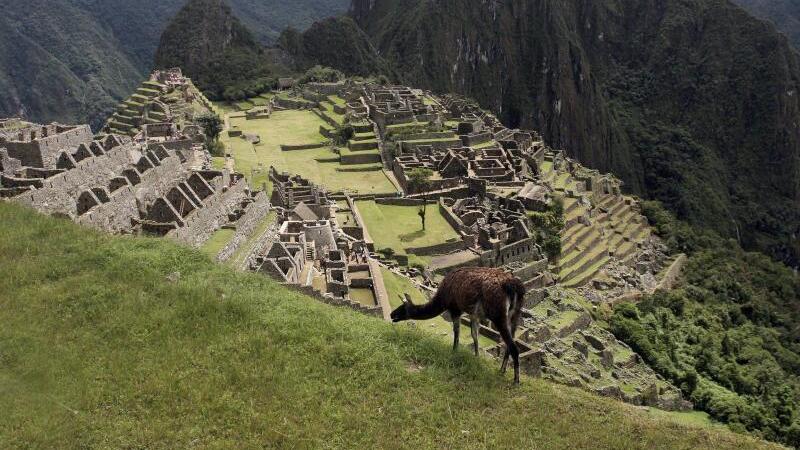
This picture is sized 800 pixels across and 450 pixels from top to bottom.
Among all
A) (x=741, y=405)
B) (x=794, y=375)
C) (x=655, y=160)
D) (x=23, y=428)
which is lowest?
(x=655, y=160)

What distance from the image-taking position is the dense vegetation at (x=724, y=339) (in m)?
29.5

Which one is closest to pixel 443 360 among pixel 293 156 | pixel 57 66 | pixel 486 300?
pixel 486 300

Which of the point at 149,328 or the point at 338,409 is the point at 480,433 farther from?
the point at 149,328

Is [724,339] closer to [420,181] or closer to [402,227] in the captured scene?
[402,227]

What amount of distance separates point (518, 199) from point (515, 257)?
758 cm

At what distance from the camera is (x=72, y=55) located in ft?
302

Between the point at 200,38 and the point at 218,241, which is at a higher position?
the point at 200,38

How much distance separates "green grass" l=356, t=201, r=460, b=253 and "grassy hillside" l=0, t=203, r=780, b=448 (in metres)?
20.6

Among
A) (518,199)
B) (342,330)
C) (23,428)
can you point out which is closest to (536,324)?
(518,199)

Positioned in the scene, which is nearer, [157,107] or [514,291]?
[514,291]

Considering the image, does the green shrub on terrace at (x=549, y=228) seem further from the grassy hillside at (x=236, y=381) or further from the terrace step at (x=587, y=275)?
the grassy hillside at (x=236, y=381)

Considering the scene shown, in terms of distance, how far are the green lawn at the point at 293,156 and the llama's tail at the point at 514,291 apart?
29737 millimetres

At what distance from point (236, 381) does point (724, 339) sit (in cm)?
3418

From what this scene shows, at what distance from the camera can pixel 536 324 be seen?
29031 mm
